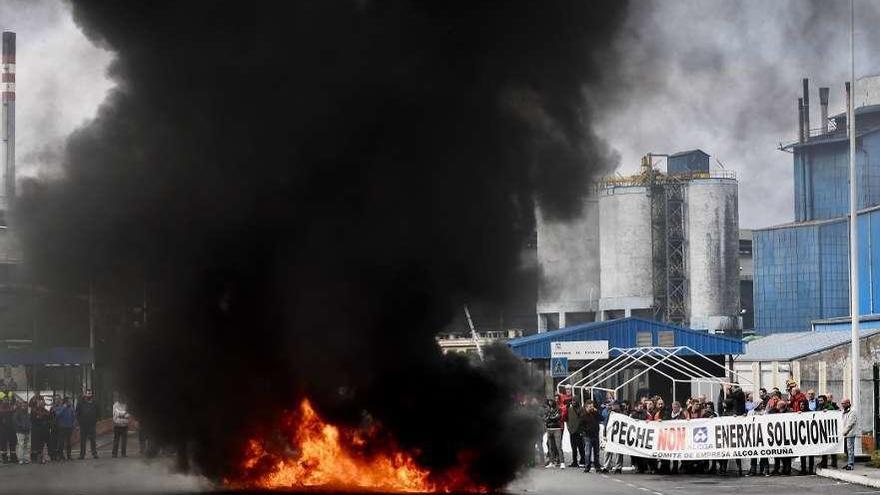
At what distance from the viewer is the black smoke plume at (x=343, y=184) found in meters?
21.4

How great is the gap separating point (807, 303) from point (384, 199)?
7263cm

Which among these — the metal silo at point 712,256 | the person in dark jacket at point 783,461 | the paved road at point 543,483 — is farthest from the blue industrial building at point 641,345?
the metal silo at point 712,256

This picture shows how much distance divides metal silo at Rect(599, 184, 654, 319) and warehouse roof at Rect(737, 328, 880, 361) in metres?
34.9

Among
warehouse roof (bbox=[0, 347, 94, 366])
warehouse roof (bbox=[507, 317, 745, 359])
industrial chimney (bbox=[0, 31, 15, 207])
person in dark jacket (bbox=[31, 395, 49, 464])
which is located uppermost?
industrial chimney (bbox=[0, 31, 15, 207])

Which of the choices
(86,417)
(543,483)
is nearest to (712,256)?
(86,417)

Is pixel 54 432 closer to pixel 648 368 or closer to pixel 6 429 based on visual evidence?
pixel 6 429

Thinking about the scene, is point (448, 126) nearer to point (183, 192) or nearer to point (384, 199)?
point (384, 199)

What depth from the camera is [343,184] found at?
21.8 meters

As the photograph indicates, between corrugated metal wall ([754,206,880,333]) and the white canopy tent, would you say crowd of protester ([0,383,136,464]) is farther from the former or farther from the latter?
corrugated metal wall ([754,206,880,333])

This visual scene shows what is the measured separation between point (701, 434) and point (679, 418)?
1612 millimetres

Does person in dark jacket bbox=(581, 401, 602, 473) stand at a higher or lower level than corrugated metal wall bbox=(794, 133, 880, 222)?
lower

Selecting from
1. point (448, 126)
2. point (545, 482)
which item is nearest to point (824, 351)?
point (545, 482)

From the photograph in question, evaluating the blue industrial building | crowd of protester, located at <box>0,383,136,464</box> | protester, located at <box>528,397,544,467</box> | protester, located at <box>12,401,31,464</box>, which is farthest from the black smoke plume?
the blue industrial building

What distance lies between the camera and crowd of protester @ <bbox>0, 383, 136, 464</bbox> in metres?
34.7
